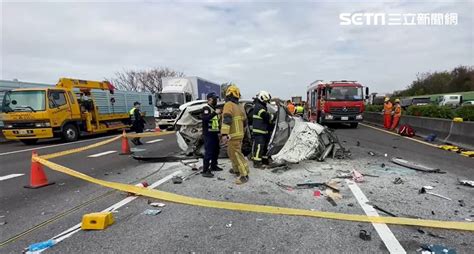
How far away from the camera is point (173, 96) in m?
21.2

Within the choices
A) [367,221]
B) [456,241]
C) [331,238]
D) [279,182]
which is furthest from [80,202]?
[456,241]

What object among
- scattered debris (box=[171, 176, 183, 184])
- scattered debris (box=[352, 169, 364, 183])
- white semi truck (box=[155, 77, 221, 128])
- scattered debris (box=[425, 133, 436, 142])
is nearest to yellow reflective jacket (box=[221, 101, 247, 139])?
scattered debris (box=[171, 176, 183, 184])

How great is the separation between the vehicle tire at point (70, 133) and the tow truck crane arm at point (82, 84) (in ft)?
6.33

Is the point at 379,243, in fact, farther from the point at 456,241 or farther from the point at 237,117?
the point at 237,117

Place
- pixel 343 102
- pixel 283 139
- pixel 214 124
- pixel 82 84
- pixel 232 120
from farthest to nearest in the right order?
pixel 343 102
pixel 82 84
pixel 283 139
pixel 214 124
pixel 232 120

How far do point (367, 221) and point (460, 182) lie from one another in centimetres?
297

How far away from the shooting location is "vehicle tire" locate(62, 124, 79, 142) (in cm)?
1455

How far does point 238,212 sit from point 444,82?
72.2 m

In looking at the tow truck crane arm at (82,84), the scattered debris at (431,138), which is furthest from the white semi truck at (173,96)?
the scattered debris at (431,138)

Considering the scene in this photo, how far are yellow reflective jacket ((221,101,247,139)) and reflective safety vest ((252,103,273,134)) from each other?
1.81 feet

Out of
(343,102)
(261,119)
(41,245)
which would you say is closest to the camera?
(41,245)

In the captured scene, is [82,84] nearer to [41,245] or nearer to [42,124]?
[42,124]

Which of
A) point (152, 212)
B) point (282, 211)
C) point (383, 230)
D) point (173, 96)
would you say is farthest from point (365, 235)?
point (173, 96)

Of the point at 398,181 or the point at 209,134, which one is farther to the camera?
the point at 209,134
